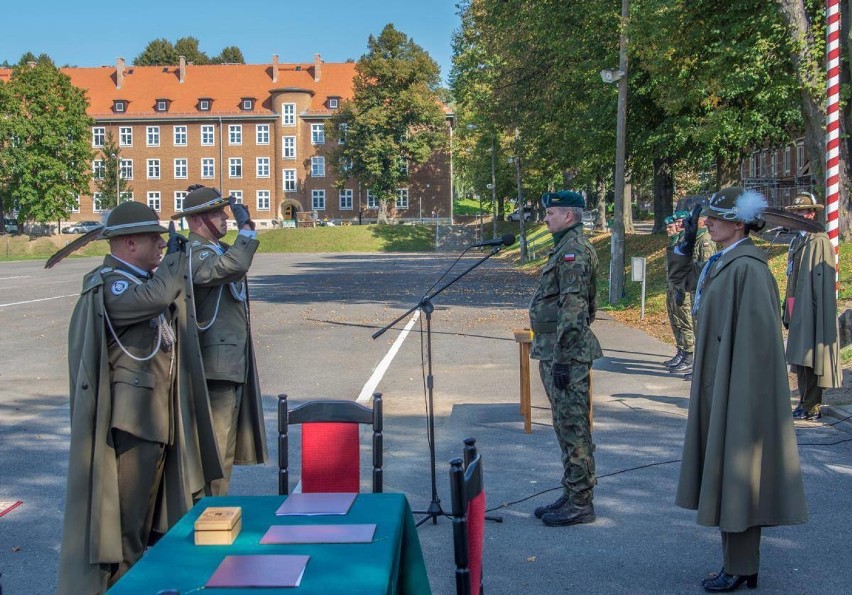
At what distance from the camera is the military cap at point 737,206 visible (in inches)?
205

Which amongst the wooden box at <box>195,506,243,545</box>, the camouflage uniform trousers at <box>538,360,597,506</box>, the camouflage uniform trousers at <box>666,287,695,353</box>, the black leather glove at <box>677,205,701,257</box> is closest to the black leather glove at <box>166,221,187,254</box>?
the wooden box at <box>195,506,243,545</box>

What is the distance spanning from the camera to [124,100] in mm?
96250

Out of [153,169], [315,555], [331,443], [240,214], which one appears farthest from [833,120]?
[153,169]

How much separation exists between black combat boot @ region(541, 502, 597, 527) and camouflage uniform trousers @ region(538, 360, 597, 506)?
4 cm

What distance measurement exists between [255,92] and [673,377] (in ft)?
291

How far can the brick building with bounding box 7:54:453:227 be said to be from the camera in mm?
94000

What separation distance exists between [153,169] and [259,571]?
98.8m

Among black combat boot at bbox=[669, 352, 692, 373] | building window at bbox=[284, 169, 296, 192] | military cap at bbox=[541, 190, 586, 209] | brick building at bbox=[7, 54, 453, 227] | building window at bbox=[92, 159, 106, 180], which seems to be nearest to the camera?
military cap at bbox=[541, 190, 586, 209]

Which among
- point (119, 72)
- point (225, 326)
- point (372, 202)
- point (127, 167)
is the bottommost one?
point (225, 326)

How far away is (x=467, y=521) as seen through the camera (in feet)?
10.9

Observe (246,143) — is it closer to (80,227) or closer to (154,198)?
(154,198)

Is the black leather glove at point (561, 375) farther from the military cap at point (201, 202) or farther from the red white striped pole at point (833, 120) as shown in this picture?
the red white striped pole at point (833, 120)

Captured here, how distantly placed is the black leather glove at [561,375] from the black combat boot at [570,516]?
2.75 feet

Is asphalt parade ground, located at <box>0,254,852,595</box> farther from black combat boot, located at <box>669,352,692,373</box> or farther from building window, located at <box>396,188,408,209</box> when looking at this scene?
building window, located at <box>396,188,408,209</box>
